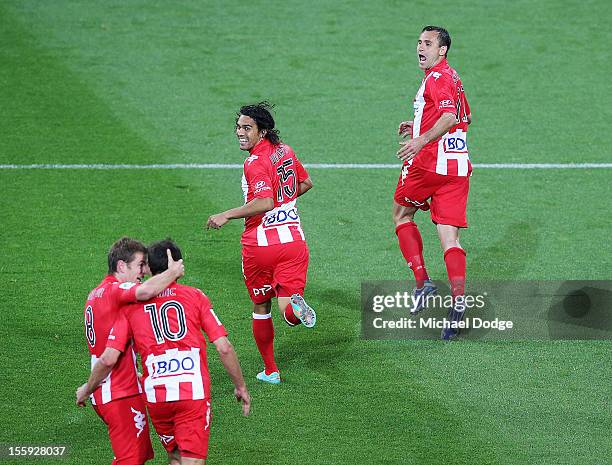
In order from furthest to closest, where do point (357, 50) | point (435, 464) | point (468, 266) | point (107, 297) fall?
1. point (357, 50)
2. point (468, 266)
3. point (435, 464)
4. point (107, 297)

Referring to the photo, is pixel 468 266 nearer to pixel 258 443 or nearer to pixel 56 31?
pixel 258 443

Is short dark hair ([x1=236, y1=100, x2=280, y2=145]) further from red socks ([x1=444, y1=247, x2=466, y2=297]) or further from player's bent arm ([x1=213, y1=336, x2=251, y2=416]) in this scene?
player's bent arm ([x1=213, y1=336, x2=251, y2=416])

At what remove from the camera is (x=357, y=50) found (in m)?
15.6

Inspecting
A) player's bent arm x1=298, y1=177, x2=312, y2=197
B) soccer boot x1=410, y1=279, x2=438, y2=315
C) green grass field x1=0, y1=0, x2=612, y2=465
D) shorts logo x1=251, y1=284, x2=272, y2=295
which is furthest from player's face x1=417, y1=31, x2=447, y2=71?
shorts logo x1=251, y1=284, x2=272, y2=295

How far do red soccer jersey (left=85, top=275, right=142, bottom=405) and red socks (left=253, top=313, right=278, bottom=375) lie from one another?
6.05ft

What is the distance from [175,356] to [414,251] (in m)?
3.30

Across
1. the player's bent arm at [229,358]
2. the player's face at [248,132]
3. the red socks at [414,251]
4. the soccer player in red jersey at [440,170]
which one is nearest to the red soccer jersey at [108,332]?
the player's bent arm at [229,358]

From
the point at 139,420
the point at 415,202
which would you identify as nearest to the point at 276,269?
the point at 415,202

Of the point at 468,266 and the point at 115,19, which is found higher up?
the point at 115,19

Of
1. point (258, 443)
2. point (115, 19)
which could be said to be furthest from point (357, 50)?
point (258, 443)

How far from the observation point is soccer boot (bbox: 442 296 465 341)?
8.51 m

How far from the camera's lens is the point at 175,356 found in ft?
19.6

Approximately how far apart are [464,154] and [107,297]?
3639 mm

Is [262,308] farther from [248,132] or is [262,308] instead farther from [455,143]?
[455,143]
